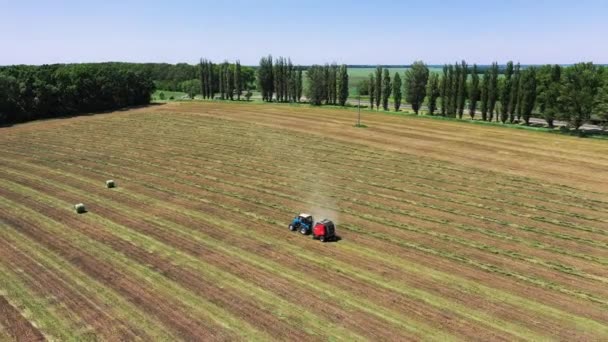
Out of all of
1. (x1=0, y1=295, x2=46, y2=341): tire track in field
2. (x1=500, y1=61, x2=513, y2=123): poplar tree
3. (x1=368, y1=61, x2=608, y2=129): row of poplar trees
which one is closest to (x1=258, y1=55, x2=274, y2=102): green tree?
(x1=368, y1=61, x2=608, y2=129): row of poplar trees

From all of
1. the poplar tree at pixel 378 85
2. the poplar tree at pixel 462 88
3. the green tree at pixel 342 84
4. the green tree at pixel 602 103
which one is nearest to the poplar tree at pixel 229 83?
the green tree at pixel 342 84

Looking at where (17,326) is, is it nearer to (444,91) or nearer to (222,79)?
(444,91)

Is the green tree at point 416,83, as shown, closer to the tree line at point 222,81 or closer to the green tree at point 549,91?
the green tree at point 549,91

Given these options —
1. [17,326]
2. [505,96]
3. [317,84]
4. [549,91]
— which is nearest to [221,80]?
[317,84]

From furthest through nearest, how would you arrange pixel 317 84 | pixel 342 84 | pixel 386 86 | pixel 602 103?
pixel 317 84 → pixel 342 84 → pixel 386 86 → pixel 602 103

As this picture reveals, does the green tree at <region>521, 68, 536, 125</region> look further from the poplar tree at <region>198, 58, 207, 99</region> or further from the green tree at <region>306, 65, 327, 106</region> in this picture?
the poplar tree at <region>198, 58, 207, 99</region>

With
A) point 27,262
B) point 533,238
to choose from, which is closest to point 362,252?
point 533,238
